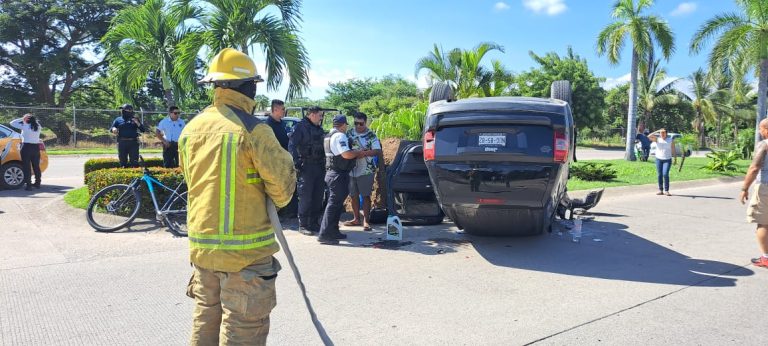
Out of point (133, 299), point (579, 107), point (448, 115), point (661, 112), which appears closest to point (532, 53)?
point (579, 107)

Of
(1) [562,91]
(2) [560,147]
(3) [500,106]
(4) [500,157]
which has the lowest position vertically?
(4) [500,157]

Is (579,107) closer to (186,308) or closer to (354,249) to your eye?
(354,249)

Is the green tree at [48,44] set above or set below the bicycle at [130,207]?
above

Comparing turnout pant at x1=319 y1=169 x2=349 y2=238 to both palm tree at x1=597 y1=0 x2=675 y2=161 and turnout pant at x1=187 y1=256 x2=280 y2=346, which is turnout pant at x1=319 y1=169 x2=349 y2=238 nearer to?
turnout pant at x1=187 y1=256 x2=280 y2=346

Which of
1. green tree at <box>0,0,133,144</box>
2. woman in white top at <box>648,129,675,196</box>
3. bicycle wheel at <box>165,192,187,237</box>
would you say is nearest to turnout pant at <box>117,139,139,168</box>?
bicycle wheel at <box>165,192,187,237</box>

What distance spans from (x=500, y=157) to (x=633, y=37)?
17.7 meters

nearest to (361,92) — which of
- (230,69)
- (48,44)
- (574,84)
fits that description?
(574,84)

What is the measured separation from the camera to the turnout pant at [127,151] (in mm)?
9867

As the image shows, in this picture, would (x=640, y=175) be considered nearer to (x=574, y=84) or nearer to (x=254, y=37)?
(x=254, y=37)

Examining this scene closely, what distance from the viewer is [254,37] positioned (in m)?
9.67

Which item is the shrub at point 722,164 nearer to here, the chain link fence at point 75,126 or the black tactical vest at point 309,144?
the black tactical vest at point 309,144

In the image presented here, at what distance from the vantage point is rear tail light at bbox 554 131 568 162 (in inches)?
222

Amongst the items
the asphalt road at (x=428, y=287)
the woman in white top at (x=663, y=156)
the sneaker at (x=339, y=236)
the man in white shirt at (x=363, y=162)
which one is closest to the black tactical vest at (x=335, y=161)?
the man in white shirt at (x=363, y=162)

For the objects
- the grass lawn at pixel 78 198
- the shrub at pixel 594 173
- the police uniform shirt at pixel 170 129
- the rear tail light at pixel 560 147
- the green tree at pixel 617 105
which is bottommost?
the grass lawn at pixel 78 198
